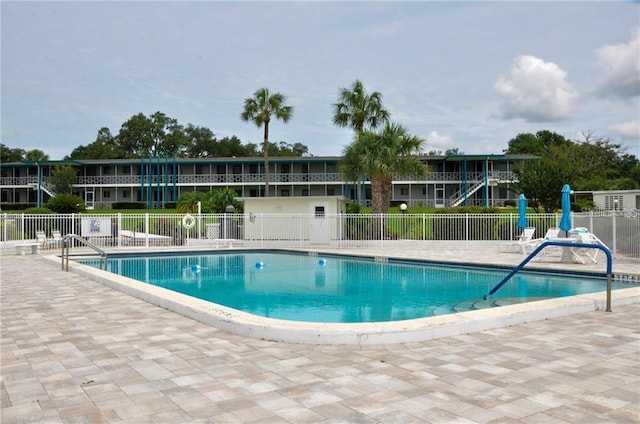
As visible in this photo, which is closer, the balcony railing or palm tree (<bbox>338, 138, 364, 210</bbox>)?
palm tree (<bbox>338, 138, 364, 210</bbox>)

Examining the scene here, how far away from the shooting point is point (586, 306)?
25.9 feet

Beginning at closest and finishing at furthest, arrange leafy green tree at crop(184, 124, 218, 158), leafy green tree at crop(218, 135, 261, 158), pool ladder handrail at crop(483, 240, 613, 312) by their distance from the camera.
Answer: pool ladder handrail at crop(483, 240, 613, 312) → leafy green tree at crop(218, 135, 261, 158) → leafy green tree at crop(184, 124, 218, 158)

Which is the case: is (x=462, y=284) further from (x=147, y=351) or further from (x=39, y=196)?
(x=39, y=196)

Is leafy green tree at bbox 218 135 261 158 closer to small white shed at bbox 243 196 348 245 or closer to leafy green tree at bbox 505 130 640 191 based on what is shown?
leafy green tree at bbox 505 130 640 191

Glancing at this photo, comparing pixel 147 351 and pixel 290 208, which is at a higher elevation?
pixel 290 208

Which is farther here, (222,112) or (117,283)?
(222,112)

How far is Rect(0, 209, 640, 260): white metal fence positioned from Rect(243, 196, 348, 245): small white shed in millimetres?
46

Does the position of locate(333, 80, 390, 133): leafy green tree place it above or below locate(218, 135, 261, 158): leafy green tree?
below

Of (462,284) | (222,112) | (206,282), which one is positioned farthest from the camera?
(222,112)

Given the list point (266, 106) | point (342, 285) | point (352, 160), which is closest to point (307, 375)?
point (342, 285)

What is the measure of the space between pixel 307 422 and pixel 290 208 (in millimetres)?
21513

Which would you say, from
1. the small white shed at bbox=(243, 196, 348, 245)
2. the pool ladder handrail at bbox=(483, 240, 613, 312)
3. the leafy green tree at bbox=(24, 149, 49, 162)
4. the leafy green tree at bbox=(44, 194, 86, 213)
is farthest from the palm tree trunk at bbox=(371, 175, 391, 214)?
the leafy green tree at bbox=(24, 149, 49, 162)

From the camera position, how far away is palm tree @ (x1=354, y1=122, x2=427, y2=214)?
80.3 ft

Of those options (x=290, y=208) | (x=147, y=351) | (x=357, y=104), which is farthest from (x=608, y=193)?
(x=147, y=351)
